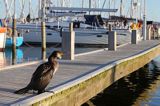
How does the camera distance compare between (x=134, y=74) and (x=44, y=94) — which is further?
(x=134, y=74)

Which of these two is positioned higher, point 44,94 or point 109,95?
point 44,94

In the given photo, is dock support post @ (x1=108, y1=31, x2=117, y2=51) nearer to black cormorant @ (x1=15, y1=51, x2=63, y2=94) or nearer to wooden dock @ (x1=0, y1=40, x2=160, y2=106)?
wooden dock @ (x1=0, y1=40, x2=160, y2=106)

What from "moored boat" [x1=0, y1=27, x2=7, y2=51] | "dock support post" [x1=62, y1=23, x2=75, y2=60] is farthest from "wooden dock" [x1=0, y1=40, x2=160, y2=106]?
"moored boat" [x1=0, y1=27, x2=7, y2=51]

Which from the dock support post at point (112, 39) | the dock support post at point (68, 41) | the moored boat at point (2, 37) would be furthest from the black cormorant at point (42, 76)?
the moored boat at point (2, 37)

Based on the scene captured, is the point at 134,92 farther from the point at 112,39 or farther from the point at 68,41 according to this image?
the point at 112,39

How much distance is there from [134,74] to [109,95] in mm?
7178

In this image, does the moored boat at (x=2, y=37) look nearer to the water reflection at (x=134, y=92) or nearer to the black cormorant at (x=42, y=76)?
the water reflection at (x=134, y=92)

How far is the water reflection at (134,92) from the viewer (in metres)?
16.0

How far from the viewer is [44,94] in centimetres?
952

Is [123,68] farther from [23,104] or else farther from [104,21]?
[104,21]

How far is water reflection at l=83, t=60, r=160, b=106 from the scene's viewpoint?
16.0 m

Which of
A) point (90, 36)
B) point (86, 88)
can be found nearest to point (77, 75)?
point (86, 88)

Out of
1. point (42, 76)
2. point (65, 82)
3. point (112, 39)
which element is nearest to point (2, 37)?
point (112, 39)

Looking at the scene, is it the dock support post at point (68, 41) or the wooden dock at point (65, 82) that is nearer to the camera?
the wooden dock at point (65, 82)
